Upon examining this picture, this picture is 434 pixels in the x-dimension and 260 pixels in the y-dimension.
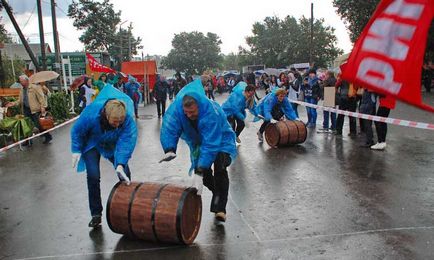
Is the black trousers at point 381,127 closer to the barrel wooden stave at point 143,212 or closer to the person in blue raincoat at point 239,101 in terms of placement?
the person in blue raincoat at point 239,101

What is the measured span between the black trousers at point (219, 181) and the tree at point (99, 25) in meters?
45.3

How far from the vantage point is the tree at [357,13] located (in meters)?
24.6

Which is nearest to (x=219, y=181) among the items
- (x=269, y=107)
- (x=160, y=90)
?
(x=269, y=107)

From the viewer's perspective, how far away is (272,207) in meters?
5.46

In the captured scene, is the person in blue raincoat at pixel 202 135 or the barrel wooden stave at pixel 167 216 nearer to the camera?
the barrel wooden stave at pixel 167 216

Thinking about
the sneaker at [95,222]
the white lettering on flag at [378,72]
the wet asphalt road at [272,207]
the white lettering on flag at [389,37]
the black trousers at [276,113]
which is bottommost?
the wet asphalt road at [272,207]

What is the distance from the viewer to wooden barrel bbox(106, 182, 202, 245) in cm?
405

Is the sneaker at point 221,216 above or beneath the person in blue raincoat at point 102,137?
beneath

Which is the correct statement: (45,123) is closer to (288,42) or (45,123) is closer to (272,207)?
(272,207)

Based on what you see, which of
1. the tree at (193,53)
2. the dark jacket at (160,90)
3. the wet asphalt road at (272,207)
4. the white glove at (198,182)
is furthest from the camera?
the tree at (193,53)

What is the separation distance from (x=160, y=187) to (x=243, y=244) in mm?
1007

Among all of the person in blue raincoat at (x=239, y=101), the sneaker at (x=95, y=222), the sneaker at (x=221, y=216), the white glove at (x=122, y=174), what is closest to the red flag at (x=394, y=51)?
the white glove at (x=122, y=174)

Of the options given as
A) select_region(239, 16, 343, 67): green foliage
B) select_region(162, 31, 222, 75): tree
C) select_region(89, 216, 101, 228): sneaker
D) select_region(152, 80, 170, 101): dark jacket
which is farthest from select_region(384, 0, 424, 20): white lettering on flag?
select_region(162, 31, 222, 75): tree

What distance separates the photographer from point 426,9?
2133 mm
